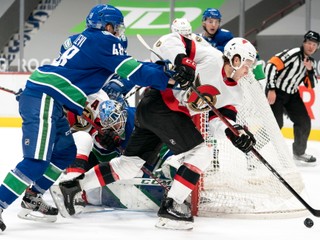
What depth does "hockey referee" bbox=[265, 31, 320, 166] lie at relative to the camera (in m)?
5.85

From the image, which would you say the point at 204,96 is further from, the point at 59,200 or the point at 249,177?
the point at 59,200

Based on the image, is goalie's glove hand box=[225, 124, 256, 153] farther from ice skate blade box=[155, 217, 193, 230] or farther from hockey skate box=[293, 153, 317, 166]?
hockey skate box=[293, 153, 317, 166]

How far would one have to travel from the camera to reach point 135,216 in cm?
364

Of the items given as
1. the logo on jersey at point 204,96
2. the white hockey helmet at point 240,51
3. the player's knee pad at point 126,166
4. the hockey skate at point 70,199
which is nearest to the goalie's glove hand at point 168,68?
the logo on jersey at point 204,96

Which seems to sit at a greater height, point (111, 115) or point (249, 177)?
point (111, 115)

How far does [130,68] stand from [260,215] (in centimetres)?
99

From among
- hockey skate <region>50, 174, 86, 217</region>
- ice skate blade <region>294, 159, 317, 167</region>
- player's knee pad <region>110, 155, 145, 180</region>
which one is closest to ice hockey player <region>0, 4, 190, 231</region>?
hockey skate <region>50, 174, 86, 217</region>

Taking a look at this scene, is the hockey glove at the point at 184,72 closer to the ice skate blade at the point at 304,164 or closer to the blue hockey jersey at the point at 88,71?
the blue hockey jersey at the point at 88,71

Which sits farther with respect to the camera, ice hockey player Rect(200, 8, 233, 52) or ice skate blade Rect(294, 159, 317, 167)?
ice skate blade Rect(294, 159, 317, 167)

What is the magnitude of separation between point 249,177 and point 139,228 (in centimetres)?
78

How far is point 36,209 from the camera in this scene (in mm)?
3479

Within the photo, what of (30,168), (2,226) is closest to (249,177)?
(30,168)

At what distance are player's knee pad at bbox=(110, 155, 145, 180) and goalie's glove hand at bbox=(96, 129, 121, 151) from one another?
0.24 metres

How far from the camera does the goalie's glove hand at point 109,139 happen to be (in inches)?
150
